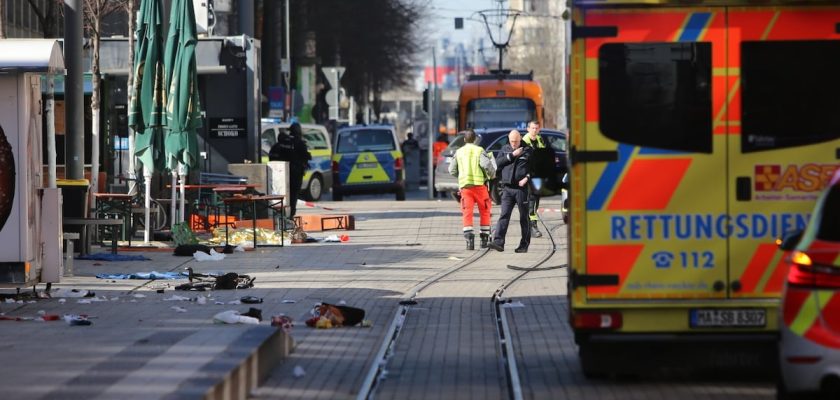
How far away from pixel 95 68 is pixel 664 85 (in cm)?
1832

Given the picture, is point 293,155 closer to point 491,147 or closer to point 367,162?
point 491,147

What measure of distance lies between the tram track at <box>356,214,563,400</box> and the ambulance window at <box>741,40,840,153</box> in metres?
2.18

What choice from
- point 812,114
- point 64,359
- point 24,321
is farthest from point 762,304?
point 24,321

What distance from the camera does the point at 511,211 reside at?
75.1 ft

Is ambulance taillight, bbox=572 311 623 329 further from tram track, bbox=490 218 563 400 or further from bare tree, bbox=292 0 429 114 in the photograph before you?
bare tree, bbox=292 0 429 114

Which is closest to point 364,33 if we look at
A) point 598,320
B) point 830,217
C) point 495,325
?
point 495,325

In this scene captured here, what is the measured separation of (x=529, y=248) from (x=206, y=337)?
41.3 feet

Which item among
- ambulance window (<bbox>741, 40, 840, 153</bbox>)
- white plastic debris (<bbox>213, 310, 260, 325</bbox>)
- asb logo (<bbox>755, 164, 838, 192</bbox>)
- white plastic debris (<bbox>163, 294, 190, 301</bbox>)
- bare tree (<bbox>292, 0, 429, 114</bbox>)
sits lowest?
white plastic debris (<bbox>163, 294, 190, 301</bbox>)

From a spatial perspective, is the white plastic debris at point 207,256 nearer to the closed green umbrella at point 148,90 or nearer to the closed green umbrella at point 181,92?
the closed green umbrella at point 181,92

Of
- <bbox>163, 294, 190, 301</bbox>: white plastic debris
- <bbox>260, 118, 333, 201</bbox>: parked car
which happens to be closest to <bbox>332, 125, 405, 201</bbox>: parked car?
<bbox>260, 118, 333, 201</bbox>: parked car

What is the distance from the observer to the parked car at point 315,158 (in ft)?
140

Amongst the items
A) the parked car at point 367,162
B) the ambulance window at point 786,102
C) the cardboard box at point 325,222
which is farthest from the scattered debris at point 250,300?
the parked car at point 367,162

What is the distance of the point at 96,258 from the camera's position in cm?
2105

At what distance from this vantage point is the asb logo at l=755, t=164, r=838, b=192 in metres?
10.4
